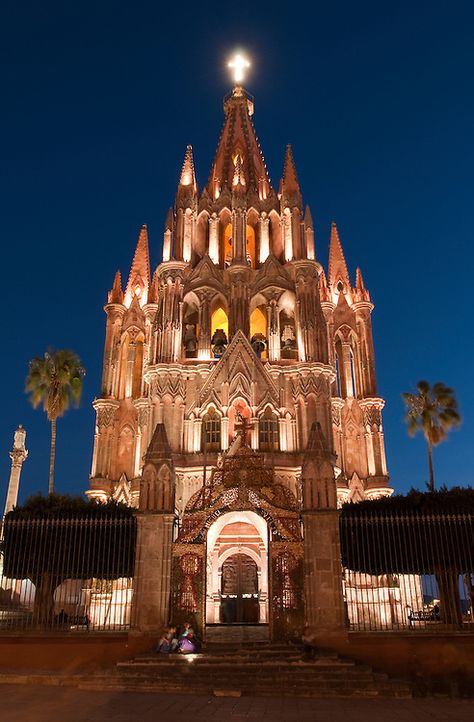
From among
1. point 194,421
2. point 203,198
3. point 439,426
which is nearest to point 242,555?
point 194,421

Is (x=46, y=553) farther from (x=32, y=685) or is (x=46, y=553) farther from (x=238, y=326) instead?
(x=238, y=326)

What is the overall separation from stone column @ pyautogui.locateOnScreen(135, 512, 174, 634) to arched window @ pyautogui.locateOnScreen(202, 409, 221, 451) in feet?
58.0

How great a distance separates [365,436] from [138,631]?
26269 millimetres

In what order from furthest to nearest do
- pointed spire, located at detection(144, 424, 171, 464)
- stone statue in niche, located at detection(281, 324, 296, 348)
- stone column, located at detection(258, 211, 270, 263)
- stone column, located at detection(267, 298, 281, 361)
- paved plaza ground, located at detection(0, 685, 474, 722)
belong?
stone column, located at detection(258, 211, 270, 263)
stone statue in niche, located at detection(281, 324, 296, 348)
stone column, located at detection(267, 298, 281, 361)
pointed spire, located at detection(144, 424, 171, 464)
paved plaza ground, located at detection(0, 685, 474, 722)

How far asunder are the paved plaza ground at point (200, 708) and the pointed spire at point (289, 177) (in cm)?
3785

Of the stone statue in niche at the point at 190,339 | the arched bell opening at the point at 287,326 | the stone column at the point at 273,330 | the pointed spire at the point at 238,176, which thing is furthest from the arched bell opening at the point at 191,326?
the pointed spire at the point at 238,176

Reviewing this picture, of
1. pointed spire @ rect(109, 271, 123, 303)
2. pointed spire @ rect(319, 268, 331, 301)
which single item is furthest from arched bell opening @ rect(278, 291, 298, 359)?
pointed spire @ rect(109, 271, 123, 303)

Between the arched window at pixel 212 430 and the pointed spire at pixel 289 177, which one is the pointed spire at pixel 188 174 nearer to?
the pointed spire at pixel 289 177

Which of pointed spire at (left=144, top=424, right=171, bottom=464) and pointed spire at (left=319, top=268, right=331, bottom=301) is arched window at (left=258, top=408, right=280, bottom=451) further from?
pointed spire at (left=144, top=424, right=171, bottom=464)

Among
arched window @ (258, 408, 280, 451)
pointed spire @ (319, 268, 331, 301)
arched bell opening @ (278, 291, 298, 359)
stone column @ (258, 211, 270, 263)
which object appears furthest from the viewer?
pointed spire @ (319, 268, 331, 301)

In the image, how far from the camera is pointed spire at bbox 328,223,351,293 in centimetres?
4772

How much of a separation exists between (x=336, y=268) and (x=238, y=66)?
25547 mm

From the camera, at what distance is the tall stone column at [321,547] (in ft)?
59.0

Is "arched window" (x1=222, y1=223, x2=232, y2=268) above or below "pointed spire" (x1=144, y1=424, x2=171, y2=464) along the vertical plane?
Answer: above
